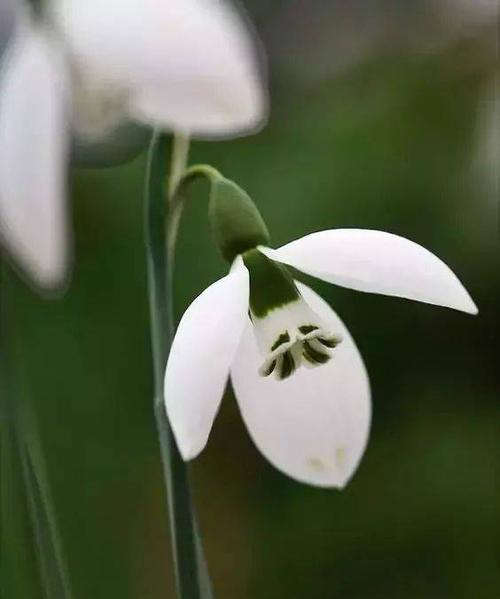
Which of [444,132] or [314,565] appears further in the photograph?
[444,132]

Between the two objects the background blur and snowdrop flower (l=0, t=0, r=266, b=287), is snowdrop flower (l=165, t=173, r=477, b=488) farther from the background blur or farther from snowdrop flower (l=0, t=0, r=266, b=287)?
the background blur

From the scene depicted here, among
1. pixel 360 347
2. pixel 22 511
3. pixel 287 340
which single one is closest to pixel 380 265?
pixel 287 340

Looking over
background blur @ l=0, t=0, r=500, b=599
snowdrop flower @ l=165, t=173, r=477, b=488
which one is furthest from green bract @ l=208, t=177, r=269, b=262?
background blur @ l=0, t=0, r=500, b=599

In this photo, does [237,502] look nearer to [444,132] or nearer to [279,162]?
[279,162]

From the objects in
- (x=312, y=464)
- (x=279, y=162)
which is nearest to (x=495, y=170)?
(x=279, y=162)

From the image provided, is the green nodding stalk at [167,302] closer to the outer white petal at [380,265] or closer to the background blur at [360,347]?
the outer white petal at [380,265]
